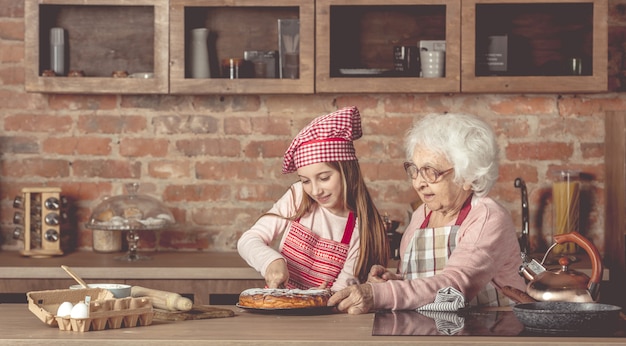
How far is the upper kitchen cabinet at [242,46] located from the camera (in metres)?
4.17

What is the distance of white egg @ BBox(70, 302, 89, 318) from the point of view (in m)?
2.39

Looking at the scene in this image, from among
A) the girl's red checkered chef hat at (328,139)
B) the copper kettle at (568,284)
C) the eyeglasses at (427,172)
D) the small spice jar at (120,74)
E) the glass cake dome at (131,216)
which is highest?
the small spice jar at (120,74)

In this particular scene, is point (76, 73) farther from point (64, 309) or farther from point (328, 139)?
point (64, 309)

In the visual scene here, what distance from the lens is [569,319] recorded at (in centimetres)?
238

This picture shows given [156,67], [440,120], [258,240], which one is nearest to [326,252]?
[258,240]

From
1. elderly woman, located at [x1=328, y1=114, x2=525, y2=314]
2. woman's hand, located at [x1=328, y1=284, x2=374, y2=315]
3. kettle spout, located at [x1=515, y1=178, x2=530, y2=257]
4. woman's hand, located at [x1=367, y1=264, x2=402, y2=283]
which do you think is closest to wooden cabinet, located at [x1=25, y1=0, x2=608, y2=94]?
kettle spout, located at [x1=515, y1=178, x2=530, y2=257]

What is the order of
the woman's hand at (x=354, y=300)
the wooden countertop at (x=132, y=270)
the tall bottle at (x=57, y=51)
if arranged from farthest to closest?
1. the tall bottle at (x=57, y=51)
2. the wooden countertop at (x=132, y=270)
3. the woman's hand at (x=354, y=300)

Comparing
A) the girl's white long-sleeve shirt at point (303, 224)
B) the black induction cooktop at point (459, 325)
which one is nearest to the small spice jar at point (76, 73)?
the girl's white long-sleeve shirt at point (303, 224)

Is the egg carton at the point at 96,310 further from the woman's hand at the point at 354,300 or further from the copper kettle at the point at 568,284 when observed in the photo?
the copper kettle at the point at 568,284

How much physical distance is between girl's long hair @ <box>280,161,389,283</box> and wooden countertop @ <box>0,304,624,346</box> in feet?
2.32

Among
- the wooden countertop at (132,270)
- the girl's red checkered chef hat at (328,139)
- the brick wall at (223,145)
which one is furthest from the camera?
the brick wall at (223,145)

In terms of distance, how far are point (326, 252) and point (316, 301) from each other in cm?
72

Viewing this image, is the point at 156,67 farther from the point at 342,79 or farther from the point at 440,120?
the point at 440,120

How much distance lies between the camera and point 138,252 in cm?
439
